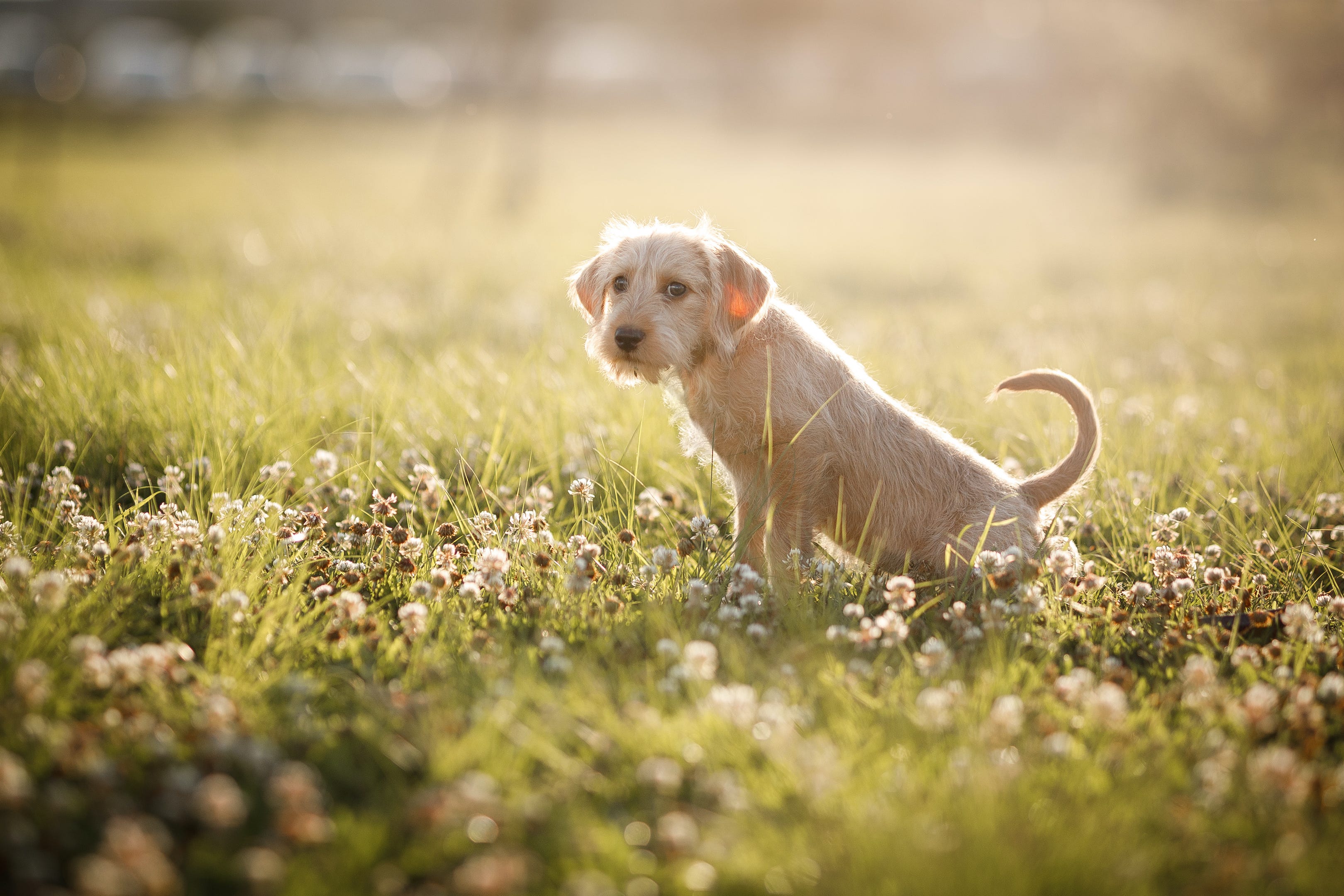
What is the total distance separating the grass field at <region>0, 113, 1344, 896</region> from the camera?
1.91 meters

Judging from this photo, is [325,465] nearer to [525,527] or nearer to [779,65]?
[525,527]

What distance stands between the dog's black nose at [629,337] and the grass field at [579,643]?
572 mm

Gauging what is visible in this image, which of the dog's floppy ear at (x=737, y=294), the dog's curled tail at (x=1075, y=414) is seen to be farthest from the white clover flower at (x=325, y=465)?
the dog's curled tail at (x=1075, y=414)

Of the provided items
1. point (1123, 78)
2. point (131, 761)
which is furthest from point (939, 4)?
point (131, 761)

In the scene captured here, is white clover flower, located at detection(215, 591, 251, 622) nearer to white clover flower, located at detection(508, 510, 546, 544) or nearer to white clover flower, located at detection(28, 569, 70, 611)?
white clover flower, located at detection(28, 569, 70, 611)

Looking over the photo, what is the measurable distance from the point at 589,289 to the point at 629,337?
74cm

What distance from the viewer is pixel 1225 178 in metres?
26.4

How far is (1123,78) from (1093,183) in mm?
7742

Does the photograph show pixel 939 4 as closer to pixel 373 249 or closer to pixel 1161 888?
pixel 373 249

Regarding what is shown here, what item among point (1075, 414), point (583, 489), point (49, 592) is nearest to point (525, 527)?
point (583, 489)

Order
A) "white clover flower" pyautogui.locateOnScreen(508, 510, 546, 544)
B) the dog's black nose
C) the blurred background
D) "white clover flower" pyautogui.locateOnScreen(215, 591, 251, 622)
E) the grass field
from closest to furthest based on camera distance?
the grass field → "white clover flower" pyautogui.locateOnScreen(215, 591, 251, 622) → "white clover flower" pyautogui.locateOnScreen(508, 510, 546, 544) → the dog's black nose → the blurred background

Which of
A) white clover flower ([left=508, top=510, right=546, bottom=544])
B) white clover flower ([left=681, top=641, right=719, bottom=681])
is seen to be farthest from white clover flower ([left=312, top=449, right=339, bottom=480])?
white clover flower ([left=681, top=641, right=719, bottom=681])

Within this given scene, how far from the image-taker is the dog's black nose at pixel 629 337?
152 inches

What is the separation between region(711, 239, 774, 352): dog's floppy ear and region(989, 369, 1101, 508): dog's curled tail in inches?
44.2
